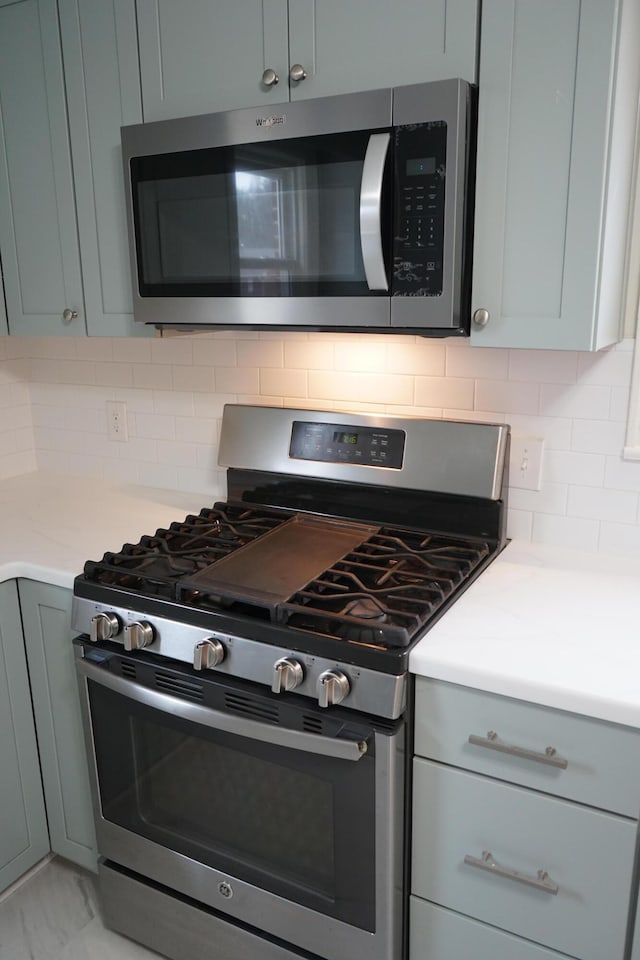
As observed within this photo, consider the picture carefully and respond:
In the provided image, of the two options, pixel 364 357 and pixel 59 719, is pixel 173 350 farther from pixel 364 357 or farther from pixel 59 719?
pixel 59 719

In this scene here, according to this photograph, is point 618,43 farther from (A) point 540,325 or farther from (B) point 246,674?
(B) point 246,674

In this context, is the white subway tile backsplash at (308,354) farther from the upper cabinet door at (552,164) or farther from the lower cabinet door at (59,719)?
the lower cabinet door at (59,719)

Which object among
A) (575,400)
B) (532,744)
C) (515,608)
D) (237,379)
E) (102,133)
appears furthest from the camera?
(237,379)

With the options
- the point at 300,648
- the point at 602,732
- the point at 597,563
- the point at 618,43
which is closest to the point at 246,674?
the point at 300,648

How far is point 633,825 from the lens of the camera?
1.24m

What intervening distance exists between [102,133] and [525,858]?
176cm

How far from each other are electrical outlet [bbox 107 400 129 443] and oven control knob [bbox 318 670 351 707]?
1312mm

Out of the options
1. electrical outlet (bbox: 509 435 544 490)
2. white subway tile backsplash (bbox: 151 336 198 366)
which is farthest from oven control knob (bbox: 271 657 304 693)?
white subway tile backsplash (bbox: 151 336 198 366)

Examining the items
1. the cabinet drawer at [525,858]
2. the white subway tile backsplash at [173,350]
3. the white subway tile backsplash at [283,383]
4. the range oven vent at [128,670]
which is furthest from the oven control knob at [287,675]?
the white subway tile backsplash at [173,350]

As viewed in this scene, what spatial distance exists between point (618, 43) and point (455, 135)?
296 mm

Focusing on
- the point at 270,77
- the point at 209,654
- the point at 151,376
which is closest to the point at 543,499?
the point at 209,654

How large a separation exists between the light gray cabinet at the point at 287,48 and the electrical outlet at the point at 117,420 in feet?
2.98

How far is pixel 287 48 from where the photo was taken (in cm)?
155

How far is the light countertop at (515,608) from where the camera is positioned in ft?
4.14
